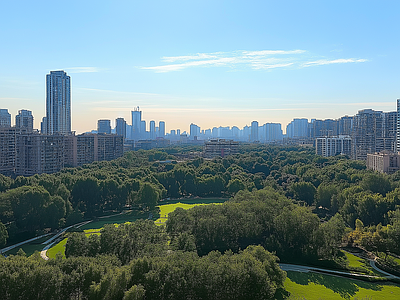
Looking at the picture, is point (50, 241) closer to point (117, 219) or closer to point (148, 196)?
point (117, 219)

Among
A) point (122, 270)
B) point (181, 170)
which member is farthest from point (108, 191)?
point (122, 270)

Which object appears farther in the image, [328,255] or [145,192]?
[145,192]

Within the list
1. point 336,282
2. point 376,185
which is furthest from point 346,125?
point 336,282

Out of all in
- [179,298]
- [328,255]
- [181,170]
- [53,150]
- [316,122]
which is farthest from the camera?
[316,122]

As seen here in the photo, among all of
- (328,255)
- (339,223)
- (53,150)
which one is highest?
(53,150)

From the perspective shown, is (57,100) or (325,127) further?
(325,127)

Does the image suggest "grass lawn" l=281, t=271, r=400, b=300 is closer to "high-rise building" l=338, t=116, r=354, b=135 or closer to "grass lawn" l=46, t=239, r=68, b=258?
"grass lawn" l=46, t=239, r=68, b=258

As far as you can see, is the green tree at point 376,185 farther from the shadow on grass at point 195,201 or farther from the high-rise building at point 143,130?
the high-rise building at point 143,130

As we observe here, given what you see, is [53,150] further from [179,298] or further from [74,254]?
[179,298]
